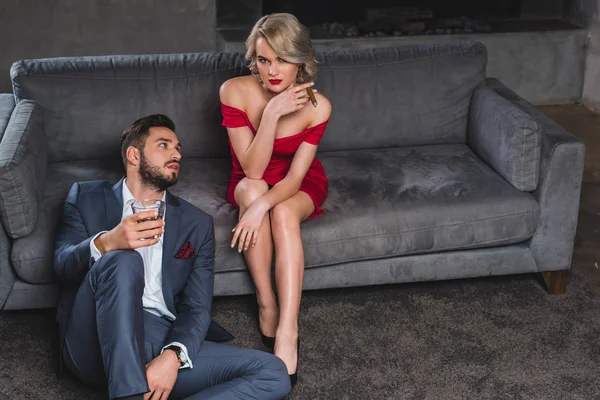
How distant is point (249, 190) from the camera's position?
2801 millimetres

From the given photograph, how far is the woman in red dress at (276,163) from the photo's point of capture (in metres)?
2.68

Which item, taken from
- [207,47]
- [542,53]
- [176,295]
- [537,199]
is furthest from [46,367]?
[542,53]

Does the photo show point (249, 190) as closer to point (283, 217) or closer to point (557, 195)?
point (283, 217)

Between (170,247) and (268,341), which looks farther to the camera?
(268,341)

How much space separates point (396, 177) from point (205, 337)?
102cm

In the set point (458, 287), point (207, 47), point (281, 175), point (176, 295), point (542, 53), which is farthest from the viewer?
point (542, 53)

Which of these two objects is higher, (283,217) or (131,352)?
(283,217)

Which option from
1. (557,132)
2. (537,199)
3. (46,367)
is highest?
(557,132)

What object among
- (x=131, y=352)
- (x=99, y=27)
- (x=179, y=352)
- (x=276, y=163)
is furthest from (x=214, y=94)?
(x=99, y=27)

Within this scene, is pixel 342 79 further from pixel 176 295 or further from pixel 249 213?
pixel 176 295

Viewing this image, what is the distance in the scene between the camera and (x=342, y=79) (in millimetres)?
3426

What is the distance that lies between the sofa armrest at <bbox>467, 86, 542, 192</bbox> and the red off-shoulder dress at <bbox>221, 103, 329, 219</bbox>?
2.22ft

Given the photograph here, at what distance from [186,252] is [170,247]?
0.17 ft

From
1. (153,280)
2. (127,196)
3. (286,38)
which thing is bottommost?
(153,280)
